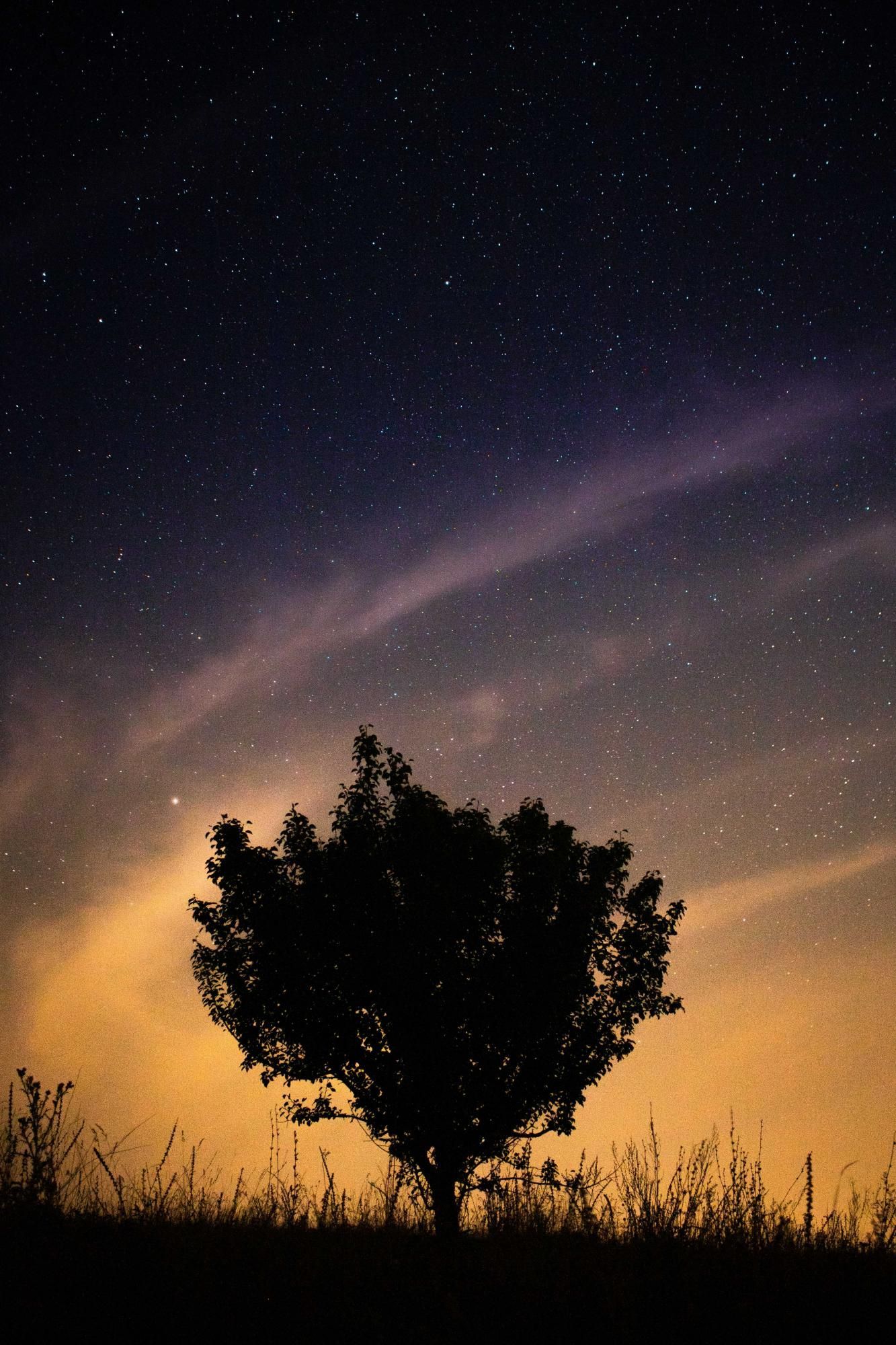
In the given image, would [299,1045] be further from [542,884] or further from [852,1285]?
[852,1285]

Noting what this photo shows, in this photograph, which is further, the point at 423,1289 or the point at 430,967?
the point at 430,967

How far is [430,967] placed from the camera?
15.2m

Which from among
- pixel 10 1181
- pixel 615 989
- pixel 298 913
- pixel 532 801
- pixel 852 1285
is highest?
pixel 532 801

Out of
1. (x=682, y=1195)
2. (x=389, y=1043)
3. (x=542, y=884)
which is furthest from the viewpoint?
(x=542, y=884)

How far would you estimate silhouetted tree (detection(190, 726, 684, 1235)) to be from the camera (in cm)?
1484

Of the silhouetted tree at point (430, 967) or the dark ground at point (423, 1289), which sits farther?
the silhouetted tree at point (430, 967)

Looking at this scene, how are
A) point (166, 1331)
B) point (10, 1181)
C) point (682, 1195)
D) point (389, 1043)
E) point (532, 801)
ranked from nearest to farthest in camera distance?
point (166, 1331) < point (10, 1181) < point (682, 1195) < point (389, 1043) < point (532, 801)

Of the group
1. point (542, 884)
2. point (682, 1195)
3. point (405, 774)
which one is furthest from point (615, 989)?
point (682, 1195)

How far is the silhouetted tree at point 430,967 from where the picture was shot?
14836mm

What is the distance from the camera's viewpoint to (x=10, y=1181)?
550 centimetres

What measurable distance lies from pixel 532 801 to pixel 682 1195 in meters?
11.3

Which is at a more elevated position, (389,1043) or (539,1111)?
(389,1043)

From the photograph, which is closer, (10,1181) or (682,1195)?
(10,1181)

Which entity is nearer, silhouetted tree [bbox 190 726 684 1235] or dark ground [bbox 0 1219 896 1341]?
dark ground [bbox 0 1219 896 1341]
